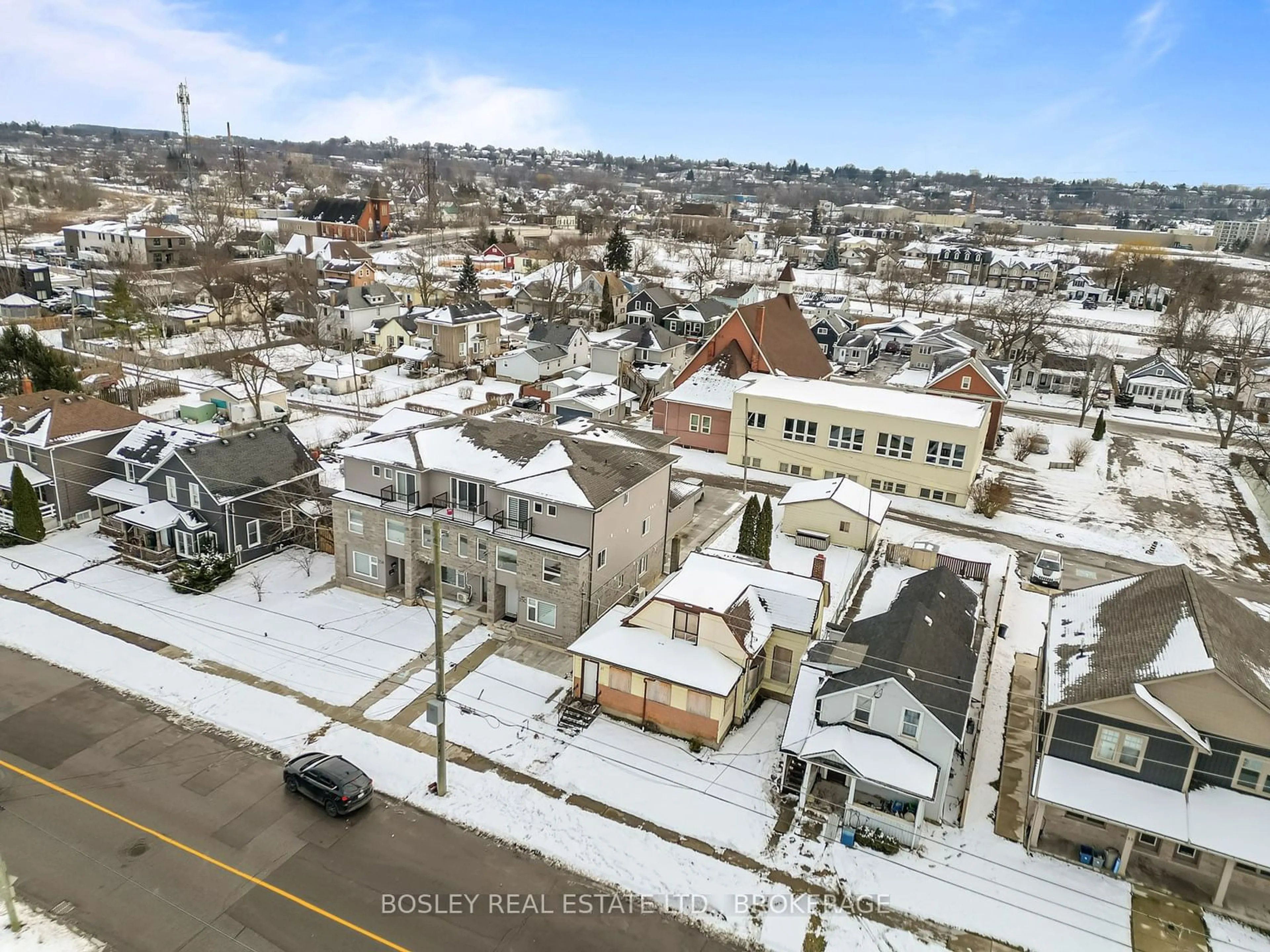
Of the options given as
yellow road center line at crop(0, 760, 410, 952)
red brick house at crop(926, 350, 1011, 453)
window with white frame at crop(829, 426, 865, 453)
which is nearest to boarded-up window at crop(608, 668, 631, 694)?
yellow road center line at crop(0, 760, 410, 952)

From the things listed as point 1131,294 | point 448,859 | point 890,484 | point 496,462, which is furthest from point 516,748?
point 1131,294

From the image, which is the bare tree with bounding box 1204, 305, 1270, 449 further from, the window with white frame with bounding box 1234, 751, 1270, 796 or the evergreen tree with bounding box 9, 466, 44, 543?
the evergreen tree with bounding box 9, 466, 44, 543

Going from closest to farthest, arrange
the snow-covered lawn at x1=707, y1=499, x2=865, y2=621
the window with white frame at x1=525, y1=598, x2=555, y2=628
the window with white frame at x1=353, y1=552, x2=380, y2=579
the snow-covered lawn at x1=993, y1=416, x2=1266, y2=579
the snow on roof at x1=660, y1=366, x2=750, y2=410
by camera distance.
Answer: the window with white frame at x1=525, y1=598, x2=555, y2=628 → the window with white frame at x1=353, y1=552, x2=380, y2=579 → the snow-covered lawn at x1=707, y1=499, x2=865, y2=621 → the snow-covered lawn at x1=993, y1=416, x2=1266, y2=579 → the snow on roof at x1=660, y1=366, x2=750, y2=410

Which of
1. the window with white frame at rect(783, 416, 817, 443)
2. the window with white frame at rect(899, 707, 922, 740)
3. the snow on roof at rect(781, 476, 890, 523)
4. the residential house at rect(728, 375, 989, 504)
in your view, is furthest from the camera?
the window with white frame at rect(783, 416, 817, 443)

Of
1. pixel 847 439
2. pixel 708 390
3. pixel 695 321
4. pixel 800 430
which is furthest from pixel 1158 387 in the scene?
pixel 708 390

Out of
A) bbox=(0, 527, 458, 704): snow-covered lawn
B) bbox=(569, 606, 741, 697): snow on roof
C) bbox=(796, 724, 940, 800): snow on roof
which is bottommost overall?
bbox=(0, 527, 458, 704): snow-covered lawn

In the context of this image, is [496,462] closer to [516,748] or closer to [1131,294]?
[516,748]

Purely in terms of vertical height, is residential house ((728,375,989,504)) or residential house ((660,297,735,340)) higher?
residential house ((660,297,735,340))

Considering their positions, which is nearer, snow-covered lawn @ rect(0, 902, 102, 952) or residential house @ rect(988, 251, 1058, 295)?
snow-covered lawn @ rect(0, 902, 102, 952)
